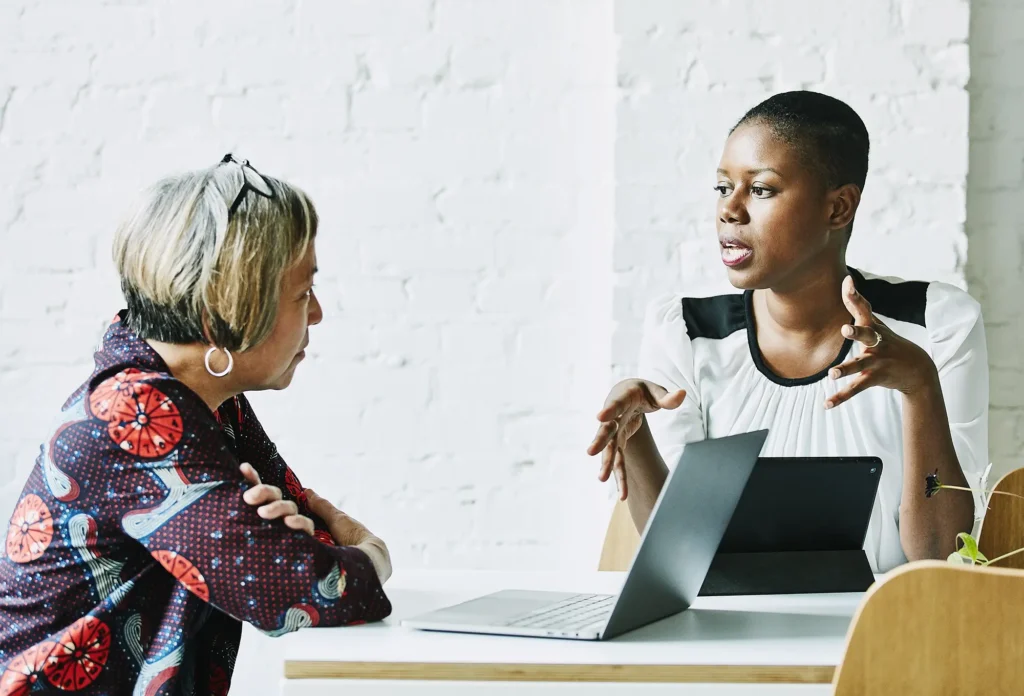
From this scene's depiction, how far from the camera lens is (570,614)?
3.58 ft

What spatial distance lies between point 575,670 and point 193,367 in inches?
22.1

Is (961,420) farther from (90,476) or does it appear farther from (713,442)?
(90,476)

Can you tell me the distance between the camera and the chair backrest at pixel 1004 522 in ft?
4.59

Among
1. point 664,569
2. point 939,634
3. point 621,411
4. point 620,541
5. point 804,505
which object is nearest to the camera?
point 939,634

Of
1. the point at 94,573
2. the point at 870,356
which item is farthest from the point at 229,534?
the point at 870,356

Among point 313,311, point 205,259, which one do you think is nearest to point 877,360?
point 313,311

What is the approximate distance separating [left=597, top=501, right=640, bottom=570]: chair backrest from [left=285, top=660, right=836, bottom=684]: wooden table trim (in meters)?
0.85

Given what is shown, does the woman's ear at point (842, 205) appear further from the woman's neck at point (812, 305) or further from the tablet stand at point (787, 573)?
the tablet stand at point (787, 573)

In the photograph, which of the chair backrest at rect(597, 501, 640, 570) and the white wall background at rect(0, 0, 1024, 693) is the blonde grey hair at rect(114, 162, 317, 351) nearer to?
the chair backrest at rect(597, 501, 640, 570)

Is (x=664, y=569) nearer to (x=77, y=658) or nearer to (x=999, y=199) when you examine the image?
(x=77, y=658)

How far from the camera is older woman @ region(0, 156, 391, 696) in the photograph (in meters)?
1.05

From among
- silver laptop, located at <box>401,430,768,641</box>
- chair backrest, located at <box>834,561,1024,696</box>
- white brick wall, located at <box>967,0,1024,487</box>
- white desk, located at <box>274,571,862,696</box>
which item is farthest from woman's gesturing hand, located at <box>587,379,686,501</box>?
white brick wall, located at <box>967,0,1024,487</box>

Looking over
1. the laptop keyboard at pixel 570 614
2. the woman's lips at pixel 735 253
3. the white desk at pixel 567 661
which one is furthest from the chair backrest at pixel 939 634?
the woman's lips at pixel 735 253

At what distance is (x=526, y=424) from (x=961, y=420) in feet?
2.59
